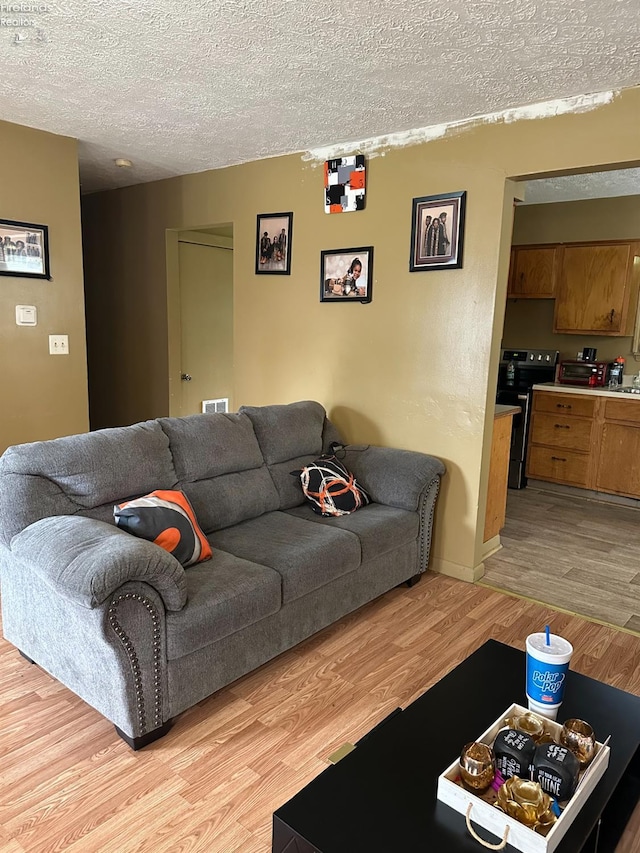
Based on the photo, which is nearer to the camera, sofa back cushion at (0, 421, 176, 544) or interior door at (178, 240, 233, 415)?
sofa back cushion at (0, 421, 176, 544)

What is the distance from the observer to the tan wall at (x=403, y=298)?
9.42 feet

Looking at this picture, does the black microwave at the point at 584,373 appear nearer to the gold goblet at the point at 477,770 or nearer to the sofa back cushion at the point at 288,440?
the sofa back cushion at the point at 288,440

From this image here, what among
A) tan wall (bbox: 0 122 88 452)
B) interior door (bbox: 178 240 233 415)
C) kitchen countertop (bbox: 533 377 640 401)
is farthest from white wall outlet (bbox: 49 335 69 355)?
kitchen countertop (bbox: 533 377 640 401)

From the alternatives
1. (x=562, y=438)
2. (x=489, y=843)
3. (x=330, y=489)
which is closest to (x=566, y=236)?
(x=562, y=438)

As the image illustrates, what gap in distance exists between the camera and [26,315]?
3.42m

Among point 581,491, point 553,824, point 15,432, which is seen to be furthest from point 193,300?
point 553,824

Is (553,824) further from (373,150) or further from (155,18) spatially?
(373,150)

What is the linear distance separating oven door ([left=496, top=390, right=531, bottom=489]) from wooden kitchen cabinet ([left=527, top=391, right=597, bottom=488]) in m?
0.06

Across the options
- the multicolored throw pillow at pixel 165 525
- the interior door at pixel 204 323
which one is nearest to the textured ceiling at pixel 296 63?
the interior door at pixel 204 323

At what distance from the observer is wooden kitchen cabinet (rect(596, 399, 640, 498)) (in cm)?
455

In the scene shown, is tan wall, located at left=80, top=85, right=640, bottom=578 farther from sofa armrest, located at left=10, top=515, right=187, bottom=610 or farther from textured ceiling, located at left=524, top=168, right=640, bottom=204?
sofa armrest, located at left=10, top=515, right=187, bottom=610

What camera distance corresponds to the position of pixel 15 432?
137 inches

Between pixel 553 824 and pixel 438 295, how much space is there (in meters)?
2.51

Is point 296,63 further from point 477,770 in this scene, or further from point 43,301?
point 477,770
